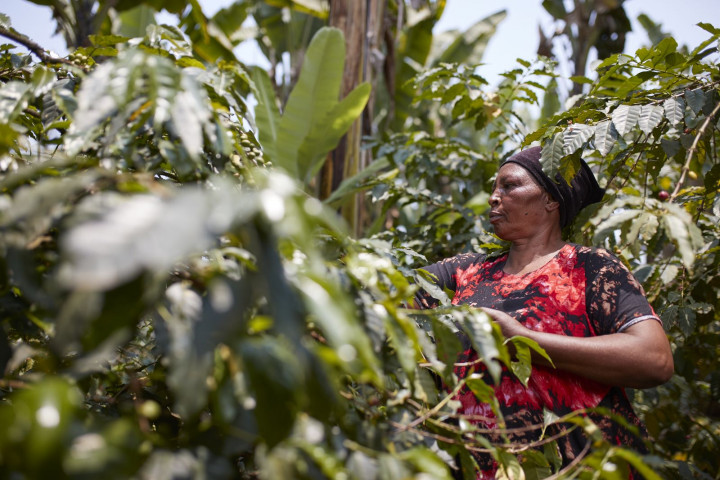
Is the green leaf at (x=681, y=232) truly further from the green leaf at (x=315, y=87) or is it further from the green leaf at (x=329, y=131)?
the green leaf at (x=315, y=87)

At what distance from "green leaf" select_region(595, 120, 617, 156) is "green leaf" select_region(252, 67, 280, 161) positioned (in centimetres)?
216

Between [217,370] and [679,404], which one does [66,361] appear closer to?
[217,370]

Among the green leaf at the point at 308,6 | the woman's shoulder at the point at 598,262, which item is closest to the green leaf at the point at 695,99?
the woman's shoulder at the point at 598,262

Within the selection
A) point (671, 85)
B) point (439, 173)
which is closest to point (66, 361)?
point (671, 85)

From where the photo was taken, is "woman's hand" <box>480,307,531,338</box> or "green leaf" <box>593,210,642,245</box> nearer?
"green leaf" <box>593,210,642,245</box>

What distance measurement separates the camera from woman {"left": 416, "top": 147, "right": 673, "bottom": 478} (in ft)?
3.82

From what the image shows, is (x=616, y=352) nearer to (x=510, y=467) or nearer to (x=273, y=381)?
(x=510, y=467)

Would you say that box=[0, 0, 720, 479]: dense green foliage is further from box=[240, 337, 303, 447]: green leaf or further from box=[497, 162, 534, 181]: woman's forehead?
box=[497, 162, 534, 181]: woman's forehead

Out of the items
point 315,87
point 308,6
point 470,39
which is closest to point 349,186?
point 315,87

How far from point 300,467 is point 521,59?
6.27ft

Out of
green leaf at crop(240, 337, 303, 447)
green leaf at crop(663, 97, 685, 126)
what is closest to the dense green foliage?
green leaf at crop(240, 337, 303, 447)

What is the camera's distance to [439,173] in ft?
8.82

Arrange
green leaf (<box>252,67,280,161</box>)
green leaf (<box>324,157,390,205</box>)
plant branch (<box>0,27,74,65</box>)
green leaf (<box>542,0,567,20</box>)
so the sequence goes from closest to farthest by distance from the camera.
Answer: plant branch (<box>0,27,74,65</box>), green leaf (<box>324,157,390,205</box>), green leaf (<box>252,67,280,161</box>), green leaf (<box>542,0,567,20</box>)

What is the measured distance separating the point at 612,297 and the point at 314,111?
7.36 ft
